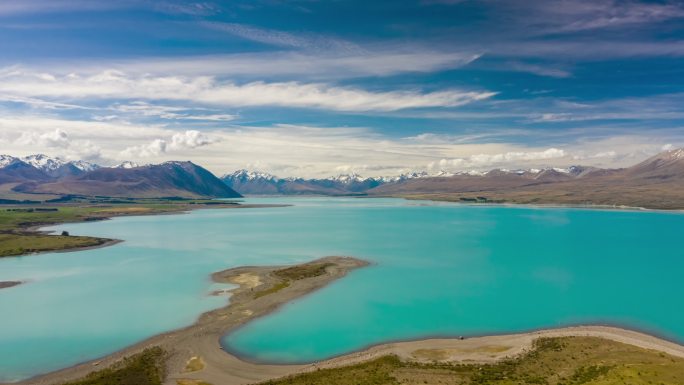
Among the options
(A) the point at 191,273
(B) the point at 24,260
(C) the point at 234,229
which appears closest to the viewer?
(A) the point at 191,273

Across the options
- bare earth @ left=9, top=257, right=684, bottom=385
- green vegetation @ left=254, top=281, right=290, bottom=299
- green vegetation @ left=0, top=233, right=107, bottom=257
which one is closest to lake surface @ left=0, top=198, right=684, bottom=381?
bare earth @ left=9, top=257, right=684, bottom=385

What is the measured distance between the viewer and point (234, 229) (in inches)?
7495

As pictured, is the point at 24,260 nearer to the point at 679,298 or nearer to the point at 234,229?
the point at 234,229

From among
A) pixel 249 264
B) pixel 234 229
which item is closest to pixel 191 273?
pixel 249 264

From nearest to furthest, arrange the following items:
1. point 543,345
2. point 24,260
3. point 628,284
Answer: point 543,345
point 628,284
point 24,260

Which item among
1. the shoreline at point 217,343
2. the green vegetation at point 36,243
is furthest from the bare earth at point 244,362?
the green vegetation at point 36,243

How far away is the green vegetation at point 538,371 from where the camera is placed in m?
37.0

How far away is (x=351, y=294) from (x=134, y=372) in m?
39.0

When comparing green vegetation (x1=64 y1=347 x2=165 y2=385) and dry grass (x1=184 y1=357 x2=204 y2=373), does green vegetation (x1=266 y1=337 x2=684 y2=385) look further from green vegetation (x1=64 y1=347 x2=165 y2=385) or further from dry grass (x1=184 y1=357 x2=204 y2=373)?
green vegetation (x1=64 y1=347 x2=165 y2=385)

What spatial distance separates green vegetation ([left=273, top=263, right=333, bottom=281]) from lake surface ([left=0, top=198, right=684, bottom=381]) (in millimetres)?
7949

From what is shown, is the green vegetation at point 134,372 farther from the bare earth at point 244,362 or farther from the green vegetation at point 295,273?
the green vegetation at point 295,273

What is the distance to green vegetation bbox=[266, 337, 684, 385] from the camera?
121ft

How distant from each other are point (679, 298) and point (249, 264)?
79701 mm

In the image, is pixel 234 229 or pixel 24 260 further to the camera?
pixel 234 229
